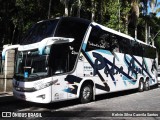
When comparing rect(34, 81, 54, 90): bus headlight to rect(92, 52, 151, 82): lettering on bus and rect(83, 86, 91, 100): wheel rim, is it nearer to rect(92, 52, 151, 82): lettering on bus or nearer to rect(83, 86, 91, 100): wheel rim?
rect(83, 86, 91, 100): wheel rim

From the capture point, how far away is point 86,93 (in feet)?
41.8

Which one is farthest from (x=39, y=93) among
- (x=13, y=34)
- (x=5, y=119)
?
(x=13, y=34)

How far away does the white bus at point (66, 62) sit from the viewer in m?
10.8

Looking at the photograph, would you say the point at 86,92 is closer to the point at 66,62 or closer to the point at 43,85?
the point at 66,62

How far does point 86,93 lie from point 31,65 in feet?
9.82

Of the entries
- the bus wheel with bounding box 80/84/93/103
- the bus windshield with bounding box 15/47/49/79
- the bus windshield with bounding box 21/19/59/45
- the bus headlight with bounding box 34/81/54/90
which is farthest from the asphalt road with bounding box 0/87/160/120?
the bus windshield with bounding box 21/19/59/45

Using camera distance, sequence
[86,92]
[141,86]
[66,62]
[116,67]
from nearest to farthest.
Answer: [66,62]
[86,92]
[116,67]
[141,86]

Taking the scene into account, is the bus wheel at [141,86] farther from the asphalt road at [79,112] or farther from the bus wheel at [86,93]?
the bus wheel at [86,93]

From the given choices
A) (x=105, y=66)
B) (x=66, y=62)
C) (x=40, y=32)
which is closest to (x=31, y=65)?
(x=66, y=62)

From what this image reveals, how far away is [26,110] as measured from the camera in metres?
11.0

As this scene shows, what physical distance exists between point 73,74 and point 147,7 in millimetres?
25311

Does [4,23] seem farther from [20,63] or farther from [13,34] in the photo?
[20,63]

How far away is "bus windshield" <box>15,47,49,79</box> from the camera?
35.4ft

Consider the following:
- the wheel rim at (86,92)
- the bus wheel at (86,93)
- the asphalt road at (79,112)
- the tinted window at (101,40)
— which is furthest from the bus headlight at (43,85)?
the tinted window at (101,40)
